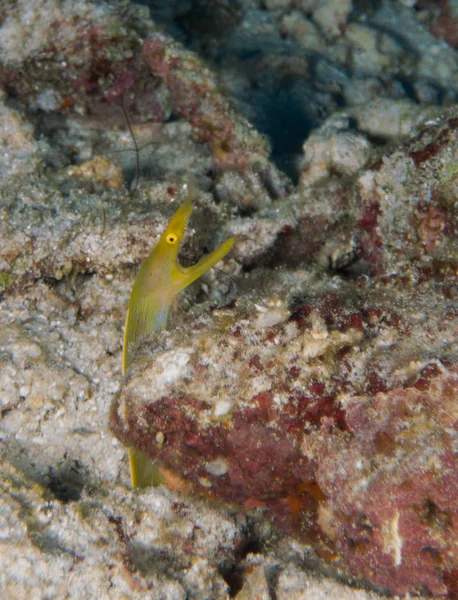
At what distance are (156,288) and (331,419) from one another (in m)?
1.12

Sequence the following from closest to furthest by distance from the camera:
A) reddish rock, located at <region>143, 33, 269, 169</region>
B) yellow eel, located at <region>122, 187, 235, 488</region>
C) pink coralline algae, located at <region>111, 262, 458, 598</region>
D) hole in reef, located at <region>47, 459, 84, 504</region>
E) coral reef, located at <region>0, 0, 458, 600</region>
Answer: pink coralline algae, located at <region>111, 262, 458, 598</region>, coral reef, located at <region>0, 0, 458, 600</region>, yellow eel, located at <region>122, 187, 235, 488</region>, hole in reef, located at <region>47, 459, 84, 504</region>, reddish rock, located at <region>143, 33, 269, 169</region>

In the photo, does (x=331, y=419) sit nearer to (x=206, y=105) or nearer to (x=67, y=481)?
(x=67, y=481)

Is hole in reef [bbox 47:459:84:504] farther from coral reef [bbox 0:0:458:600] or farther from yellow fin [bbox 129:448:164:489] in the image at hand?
yellow fin [bbox 129:448:164:489]

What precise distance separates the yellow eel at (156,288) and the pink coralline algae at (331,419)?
8.5 inches

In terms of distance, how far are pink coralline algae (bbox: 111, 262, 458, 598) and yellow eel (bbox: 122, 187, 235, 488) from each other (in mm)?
215

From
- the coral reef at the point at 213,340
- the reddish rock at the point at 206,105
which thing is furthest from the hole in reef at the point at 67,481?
the reddish rock at the point at 206,105

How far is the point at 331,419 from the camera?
5.77 feet

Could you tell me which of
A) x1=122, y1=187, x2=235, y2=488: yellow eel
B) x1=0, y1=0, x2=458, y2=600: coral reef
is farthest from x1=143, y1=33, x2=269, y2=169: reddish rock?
x1=122, y1=187, x2=235, y2=488: yellow eel

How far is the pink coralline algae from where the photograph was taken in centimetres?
157

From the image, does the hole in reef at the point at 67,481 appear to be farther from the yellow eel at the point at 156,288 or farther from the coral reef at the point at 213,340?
the yellow eel at the point at 156,288

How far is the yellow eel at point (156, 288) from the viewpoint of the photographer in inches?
87.9

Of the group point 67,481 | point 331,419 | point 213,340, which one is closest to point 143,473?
point 67,481

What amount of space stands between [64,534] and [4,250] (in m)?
1.77

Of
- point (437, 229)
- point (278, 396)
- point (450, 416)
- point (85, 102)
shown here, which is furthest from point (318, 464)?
point (85, 102)
